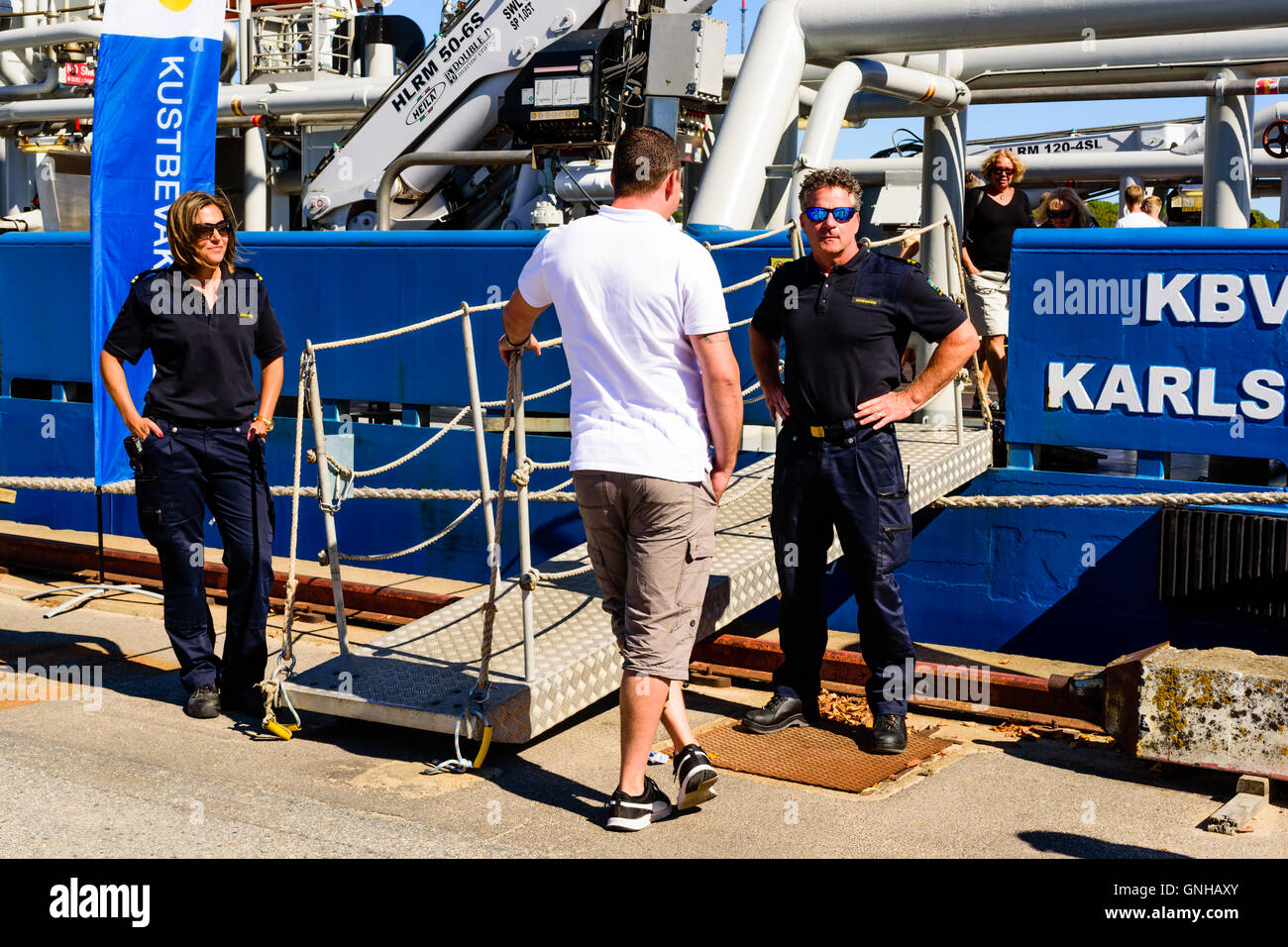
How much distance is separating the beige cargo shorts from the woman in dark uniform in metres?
2.02

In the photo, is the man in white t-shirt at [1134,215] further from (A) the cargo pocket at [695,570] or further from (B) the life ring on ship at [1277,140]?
(A) the cargo pocket at [695,570]

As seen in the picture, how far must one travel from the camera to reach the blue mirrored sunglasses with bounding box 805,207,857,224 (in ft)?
16.8

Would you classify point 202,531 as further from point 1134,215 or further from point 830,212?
point 1134,215

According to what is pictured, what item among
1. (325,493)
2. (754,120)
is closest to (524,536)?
(325,493)

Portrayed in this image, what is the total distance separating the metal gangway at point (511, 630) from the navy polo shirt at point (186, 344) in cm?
32

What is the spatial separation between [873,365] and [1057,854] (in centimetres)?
188

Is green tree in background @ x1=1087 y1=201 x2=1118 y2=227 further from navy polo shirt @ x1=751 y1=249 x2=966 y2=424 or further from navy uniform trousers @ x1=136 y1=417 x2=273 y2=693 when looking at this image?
navy uniform trousers @ x1=136 y1=417 x2=273 y2=693

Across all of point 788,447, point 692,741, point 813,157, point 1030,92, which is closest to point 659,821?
point 692,741

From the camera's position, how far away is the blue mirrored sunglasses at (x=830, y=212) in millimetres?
→ 5117

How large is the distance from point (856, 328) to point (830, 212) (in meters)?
0.44

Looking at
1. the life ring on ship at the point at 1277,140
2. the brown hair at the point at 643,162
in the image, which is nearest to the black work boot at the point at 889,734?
the brown hair at the point at 643,162

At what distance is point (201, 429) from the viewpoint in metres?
5.73

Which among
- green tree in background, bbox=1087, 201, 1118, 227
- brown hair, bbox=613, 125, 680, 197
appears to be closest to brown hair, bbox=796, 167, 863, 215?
brown hair, bbox=613, 125, 680, 197
